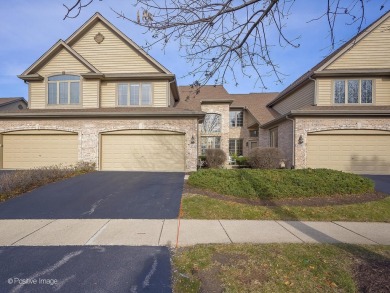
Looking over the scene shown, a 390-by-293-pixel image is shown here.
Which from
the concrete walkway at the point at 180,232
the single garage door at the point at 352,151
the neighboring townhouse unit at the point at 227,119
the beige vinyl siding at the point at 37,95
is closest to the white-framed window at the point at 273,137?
the neighboring townhouse unit at the point at 227,119

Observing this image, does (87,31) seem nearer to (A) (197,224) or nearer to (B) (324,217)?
(A) (197,224)

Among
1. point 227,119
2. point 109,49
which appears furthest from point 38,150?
point 227,119

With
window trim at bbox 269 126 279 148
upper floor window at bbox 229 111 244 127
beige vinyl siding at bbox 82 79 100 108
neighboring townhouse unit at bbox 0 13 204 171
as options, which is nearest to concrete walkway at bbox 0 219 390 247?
neighboring townhouse unit at bbox 0 13 204 171

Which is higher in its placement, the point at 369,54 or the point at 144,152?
the point at 369,54

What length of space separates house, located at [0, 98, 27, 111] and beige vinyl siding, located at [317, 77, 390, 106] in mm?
28455

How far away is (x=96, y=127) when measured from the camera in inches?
526

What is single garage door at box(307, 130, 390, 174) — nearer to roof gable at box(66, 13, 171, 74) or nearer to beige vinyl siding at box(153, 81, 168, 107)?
beige vinyl siding at box(153, 81, 168, 107)

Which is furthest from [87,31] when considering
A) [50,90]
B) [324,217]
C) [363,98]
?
[363,98]

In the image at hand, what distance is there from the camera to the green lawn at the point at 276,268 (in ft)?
9.96

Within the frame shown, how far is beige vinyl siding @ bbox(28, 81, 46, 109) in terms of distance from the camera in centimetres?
1480

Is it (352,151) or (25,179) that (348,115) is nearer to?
(352,151)

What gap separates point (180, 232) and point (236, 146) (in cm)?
1953

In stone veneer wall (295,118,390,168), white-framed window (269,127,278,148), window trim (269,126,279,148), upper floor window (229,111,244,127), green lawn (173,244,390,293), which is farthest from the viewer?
upper floor window (229,111,244,127)

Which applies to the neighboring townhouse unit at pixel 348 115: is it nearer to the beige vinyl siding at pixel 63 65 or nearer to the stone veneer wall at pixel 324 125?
the stone veneer wall at pixel 324 125
